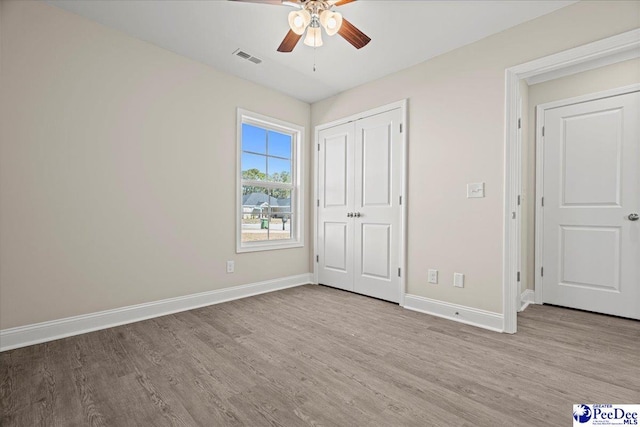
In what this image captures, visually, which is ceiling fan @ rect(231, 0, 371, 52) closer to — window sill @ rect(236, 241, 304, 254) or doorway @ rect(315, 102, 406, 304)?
doorway @ rect(315, 102, 406, 304)

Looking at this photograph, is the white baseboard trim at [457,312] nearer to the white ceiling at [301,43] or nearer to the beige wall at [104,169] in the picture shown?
the beige wall at [104,169]

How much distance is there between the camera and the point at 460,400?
→ 154cm

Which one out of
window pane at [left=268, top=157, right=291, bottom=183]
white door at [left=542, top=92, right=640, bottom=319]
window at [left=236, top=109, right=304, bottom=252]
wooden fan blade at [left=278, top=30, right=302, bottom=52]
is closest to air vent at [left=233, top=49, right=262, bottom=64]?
window at [left=236, top=109, right=304, bottom=252]

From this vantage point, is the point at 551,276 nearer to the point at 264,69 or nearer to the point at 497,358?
the point at 497,358

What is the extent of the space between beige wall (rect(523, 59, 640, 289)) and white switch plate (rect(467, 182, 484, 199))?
104 centimetres

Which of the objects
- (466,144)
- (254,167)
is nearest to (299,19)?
(466,144)

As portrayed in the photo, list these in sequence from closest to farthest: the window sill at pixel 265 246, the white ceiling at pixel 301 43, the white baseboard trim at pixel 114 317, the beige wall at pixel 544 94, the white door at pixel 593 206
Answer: the white baseboard trim at pixel 114 317, the white ceiling at pixel 301 43, the white door at pixel 593 206, the beige wall at pixel 544 94, the window sill at pixel 265 246

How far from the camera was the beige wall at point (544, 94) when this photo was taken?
114 inches

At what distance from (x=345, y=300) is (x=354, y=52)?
2626mm

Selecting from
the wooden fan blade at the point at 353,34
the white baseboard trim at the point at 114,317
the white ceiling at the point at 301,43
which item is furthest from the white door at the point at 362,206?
the wooden fan blade at the point at 353,34

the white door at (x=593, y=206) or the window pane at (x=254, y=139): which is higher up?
the window pane at (x=254, y=139)

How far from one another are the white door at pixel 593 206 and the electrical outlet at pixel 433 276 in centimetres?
141

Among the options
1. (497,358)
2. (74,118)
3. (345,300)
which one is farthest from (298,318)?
(74,118)

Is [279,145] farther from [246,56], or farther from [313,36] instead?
[313,36]
